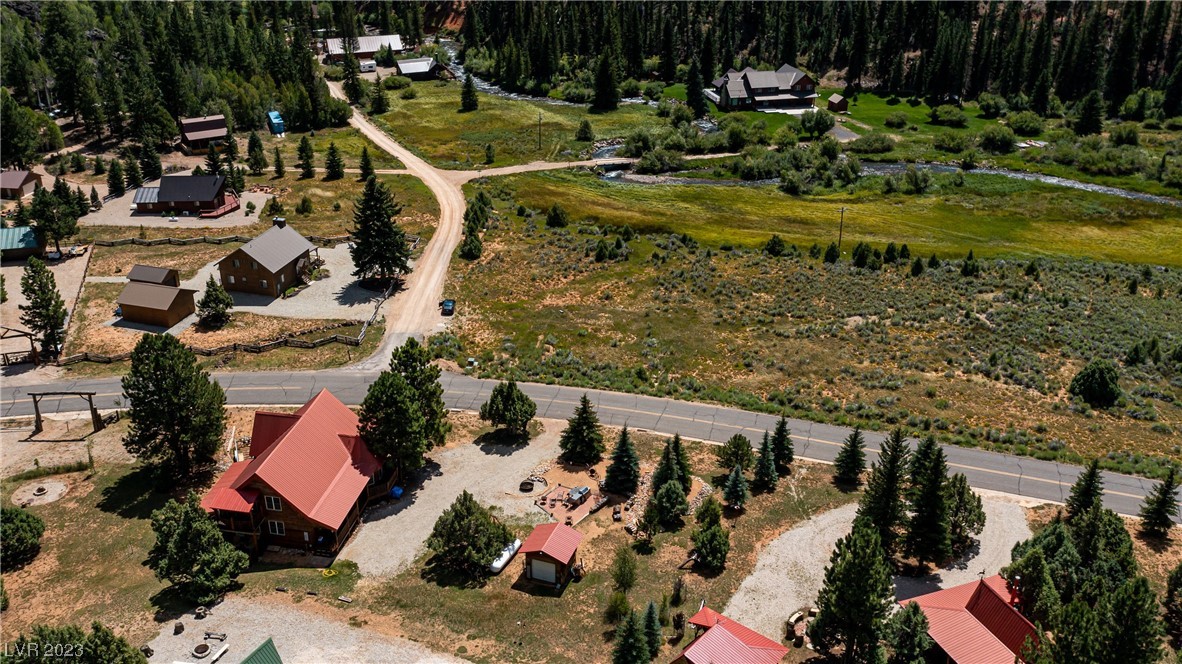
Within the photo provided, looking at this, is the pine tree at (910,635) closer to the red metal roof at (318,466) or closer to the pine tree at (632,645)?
the pine tree at (632,645)

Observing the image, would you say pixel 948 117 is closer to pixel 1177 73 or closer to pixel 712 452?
pixel 1177 73

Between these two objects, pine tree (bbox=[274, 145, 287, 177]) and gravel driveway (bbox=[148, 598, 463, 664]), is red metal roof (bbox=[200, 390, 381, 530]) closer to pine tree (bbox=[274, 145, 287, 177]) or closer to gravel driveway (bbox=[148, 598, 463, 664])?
gravel driveway (bbox=[148, 598, 463, 664])

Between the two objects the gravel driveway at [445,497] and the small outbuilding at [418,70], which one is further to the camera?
the small outbuilding at [418,70]

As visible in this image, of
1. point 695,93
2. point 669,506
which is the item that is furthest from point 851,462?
point 695,93

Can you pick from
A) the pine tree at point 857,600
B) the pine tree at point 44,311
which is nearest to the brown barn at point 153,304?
the pine tree at point 44,311

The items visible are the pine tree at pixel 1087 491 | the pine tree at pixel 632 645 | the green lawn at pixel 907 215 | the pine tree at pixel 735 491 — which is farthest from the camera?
the green lawn at pixel 907 215

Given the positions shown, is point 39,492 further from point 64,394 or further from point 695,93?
point 695,93

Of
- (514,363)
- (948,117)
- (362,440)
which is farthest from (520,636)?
(948,117)
